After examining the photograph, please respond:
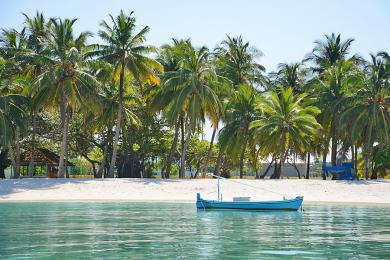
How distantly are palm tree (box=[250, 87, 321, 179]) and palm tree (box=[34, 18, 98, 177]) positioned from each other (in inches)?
634

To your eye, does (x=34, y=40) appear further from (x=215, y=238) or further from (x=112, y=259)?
(x=112, y=259)

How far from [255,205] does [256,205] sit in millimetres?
66

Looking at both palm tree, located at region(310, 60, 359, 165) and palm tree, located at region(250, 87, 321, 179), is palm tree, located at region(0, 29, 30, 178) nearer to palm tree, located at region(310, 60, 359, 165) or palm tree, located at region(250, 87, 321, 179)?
palm tree, located at region(250, 87, 321, 179)

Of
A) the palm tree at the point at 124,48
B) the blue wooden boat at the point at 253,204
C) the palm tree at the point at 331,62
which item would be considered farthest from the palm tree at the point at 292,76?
the blue wooden boat at the point at 253,204

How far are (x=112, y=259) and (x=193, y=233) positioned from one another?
764 centimetres

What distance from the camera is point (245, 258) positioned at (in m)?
Result: 17.4

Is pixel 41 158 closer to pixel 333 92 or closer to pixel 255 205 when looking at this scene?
pixel 333 92

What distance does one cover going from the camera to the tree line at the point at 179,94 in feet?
175

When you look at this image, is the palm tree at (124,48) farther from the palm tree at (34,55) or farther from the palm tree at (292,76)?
the palm tree at (292,76)

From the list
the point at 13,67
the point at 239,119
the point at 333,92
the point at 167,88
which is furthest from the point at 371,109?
the point at 13,67

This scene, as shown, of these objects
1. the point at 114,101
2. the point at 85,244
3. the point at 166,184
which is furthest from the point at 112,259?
the point at 114,101

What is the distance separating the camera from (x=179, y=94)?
56.6 m

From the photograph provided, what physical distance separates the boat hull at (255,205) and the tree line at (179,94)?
19.2 metres

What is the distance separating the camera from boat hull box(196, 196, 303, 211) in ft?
121
